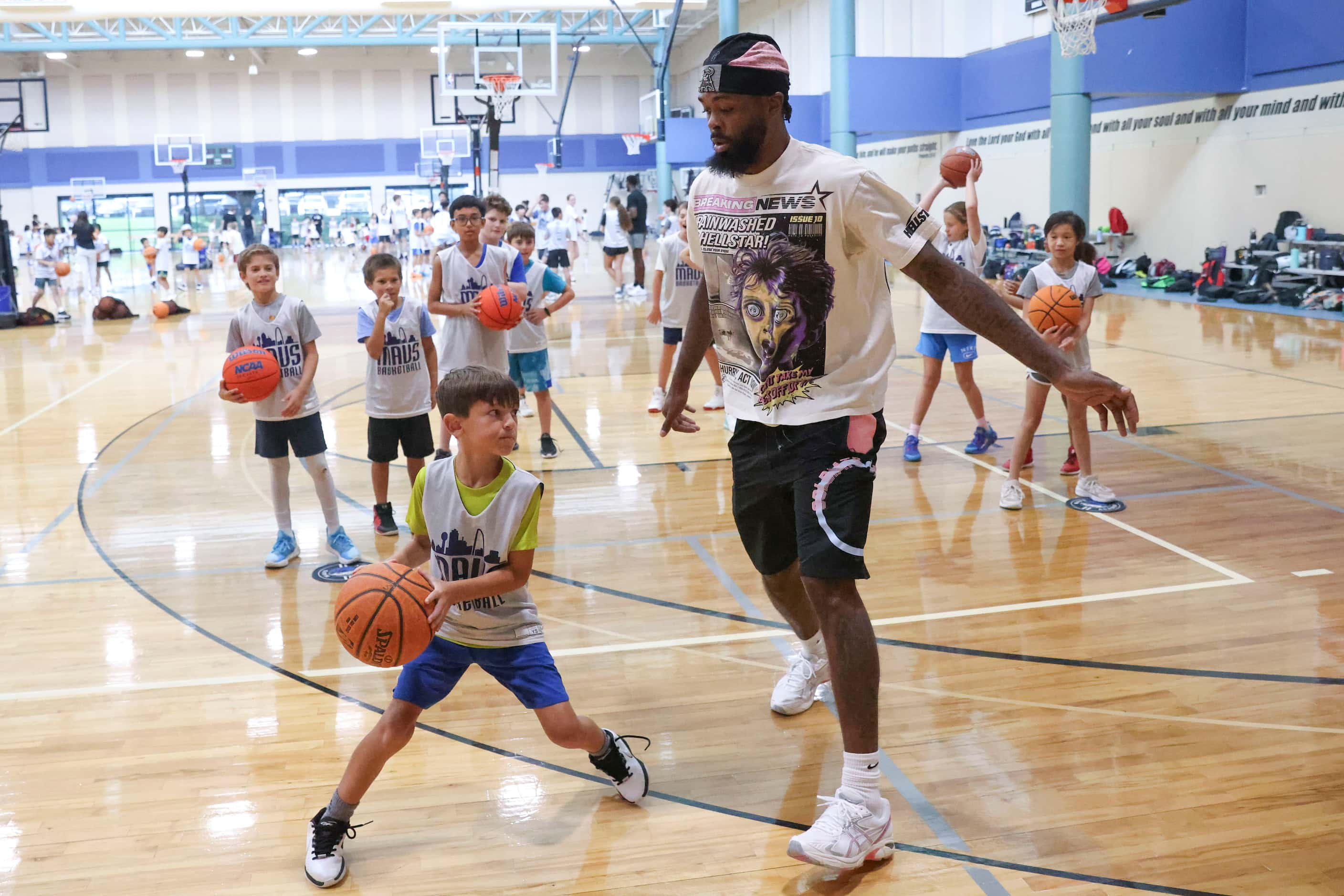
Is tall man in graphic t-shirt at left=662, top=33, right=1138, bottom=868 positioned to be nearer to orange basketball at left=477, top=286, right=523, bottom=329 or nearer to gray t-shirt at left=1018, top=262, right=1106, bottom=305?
gray t-shirt at left=1018, top=262, right=1106, bottom=305

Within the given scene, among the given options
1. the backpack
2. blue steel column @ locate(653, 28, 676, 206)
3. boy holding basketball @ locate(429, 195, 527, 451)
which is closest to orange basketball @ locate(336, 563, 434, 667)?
boy holding basketball @ locate(429, 195, 527, 451)

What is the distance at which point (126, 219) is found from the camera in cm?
4153

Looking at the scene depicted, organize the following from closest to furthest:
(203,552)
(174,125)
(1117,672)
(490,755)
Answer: (490,755) → (1117,672) → (203,552) → (174,125)

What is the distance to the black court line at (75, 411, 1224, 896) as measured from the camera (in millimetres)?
2668

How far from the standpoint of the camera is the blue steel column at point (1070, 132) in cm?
1573

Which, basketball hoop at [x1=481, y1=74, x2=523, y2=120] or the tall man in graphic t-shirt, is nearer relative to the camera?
the tall man in graphic t-shirt

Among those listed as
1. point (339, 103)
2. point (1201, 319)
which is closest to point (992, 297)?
point (1201, 319)

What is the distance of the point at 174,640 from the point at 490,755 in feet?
5.86

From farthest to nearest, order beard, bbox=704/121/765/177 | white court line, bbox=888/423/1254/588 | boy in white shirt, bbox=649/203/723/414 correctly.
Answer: boy in white shirt, bbox=649/203/723/414 → white court line, bbox=888/423/1254/588 → beard, bbox=704/121/765/177

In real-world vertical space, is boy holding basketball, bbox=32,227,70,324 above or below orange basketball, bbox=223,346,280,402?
above

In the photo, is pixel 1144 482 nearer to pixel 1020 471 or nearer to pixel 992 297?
pixel 1020 471

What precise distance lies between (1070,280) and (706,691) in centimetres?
322

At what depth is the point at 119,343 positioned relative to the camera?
14469 millimetres

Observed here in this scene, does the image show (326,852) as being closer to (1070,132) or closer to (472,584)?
(472,584)
